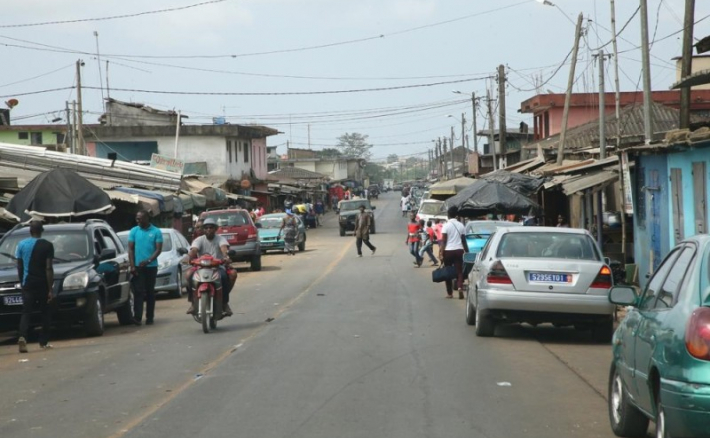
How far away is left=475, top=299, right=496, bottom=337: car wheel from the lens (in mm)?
14742

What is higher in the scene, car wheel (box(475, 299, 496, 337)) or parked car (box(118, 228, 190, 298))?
parked car (box(118, 228, 190, 298))

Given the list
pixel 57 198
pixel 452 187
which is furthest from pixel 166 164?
pixel 57 198

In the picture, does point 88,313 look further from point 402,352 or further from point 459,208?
point 459,208

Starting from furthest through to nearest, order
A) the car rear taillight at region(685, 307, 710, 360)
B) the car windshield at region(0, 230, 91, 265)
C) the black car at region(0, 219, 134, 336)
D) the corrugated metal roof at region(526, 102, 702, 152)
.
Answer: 1. the corrugated metal roof at region(526, 102, 702, 152)
2. the car windshield at region(0, 230, 91, 265)
3. the black car at region(0, 219, 134, 336)
4. the car rear taillight at region(685, 307, 710, 360)

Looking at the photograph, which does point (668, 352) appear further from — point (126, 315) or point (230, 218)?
point (230, 218)

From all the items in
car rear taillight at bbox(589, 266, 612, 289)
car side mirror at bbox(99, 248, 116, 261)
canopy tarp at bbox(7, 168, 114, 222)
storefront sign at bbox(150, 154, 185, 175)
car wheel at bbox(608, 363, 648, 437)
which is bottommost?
car wheel at bbox(608, 363, 648, 437)

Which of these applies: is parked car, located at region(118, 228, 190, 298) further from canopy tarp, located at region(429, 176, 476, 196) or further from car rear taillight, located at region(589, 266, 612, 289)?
canopy tarp, located at region(429, 176, 476, 196)

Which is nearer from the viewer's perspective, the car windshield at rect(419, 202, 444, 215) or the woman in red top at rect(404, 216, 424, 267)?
the woman in red top at rect(404, 216, 424, 267)

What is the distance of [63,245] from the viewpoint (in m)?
→ 17.1

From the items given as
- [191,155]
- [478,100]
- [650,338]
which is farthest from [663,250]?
[478,100]

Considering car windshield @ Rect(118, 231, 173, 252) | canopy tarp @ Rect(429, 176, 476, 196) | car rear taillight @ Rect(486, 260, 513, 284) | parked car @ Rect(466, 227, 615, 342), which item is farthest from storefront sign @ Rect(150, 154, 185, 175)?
car rear taillight @ Rect(486, 260, 513, 284)

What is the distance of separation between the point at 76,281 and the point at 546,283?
718 centimetres

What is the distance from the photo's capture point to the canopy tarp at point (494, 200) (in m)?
28.5

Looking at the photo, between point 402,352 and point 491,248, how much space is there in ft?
9.74
